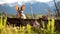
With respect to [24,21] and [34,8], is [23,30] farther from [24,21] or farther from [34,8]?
[34,8]

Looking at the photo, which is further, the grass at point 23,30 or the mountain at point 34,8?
the mountain at point 34,8

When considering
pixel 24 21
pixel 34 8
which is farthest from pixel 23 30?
pixel 34 8

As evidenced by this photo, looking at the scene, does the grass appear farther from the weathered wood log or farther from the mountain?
the mountain

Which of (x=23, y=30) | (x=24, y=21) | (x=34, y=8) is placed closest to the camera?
(x=23, y=30)

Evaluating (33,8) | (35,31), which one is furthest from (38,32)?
(33,8)

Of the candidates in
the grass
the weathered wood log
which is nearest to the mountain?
the weathered wood log

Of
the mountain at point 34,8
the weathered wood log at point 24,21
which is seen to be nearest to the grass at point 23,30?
the weathered wood log at point 24,21

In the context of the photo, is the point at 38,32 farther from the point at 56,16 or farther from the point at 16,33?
the point at 56,16

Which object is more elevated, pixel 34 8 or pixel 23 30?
pixel 34 8

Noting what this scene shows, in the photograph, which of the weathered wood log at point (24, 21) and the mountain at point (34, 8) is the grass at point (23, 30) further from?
the mountain at point (34, 8)

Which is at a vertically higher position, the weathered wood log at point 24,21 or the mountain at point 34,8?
the mountain at point 34,8

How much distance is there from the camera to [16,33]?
1773 mm

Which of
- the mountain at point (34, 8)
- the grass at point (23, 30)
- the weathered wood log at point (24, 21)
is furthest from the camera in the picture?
the mountain at point (34, 8)

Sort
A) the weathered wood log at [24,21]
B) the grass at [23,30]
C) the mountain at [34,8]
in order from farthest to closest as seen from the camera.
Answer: the mountain at [34,8], the weathered wood log at [24,21], the grass at [23,30]
